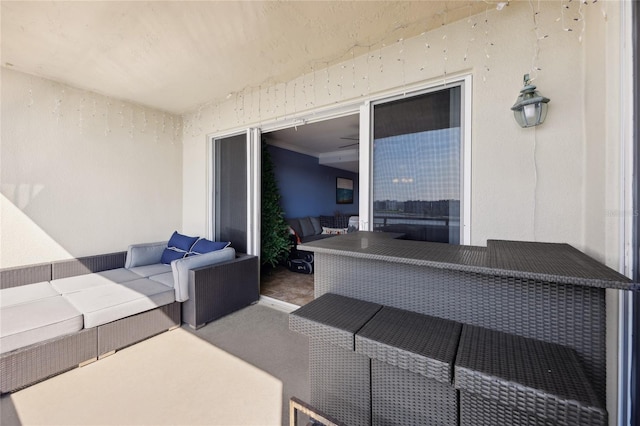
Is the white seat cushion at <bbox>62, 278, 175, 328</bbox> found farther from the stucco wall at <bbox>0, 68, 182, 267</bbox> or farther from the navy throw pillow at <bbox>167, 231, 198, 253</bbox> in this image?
the stucco wall at <bbox>0, 68, 182, 267</bbox>

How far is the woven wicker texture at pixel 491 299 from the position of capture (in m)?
0.86

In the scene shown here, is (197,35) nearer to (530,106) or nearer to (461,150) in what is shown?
(461,150)

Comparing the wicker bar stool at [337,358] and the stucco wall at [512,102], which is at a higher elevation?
the stucco wall at [512,102]

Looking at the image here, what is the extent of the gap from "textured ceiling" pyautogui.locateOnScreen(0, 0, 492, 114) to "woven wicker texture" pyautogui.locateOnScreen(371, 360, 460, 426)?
228cm

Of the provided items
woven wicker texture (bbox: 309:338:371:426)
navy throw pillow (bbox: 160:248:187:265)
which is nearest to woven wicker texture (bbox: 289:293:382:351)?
woven wicker texture (bbox: 309:338:371:426)

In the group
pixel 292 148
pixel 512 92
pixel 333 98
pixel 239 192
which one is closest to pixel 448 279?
pixel 512 92

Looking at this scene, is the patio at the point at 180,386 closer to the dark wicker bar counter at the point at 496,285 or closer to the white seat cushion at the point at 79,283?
the white seat cushion at the point at 79,283

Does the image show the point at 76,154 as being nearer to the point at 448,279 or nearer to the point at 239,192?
the point at 239,192

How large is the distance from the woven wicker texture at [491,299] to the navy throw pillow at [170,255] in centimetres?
266

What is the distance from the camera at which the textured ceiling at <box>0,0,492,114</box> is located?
6.14 feet

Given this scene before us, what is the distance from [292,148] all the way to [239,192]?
247cm

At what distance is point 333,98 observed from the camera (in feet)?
8.73

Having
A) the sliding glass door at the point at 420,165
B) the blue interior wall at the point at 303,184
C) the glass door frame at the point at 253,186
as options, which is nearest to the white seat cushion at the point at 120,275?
the glass door frame at the point at 253,186

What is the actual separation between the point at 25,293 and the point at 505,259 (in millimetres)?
3642
